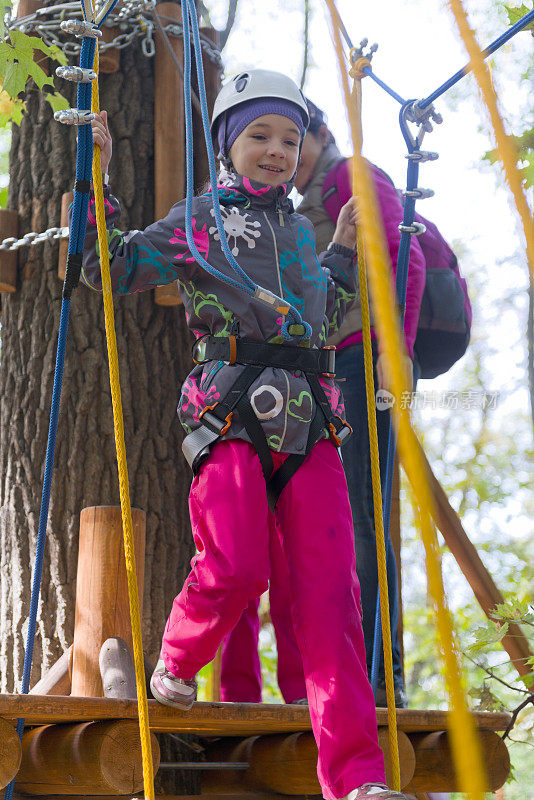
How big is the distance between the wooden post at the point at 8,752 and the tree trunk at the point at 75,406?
0.80 meters

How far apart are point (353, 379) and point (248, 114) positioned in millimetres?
814

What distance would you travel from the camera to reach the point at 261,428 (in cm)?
183

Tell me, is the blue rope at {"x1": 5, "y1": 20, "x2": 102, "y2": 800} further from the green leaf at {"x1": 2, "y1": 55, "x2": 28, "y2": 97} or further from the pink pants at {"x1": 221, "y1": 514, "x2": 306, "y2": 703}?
the green leaf at {"x1": 2, "y1": 55, "x2": 28, "y2": 97}

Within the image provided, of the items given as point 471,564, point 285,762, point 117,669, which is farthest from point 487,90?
point 471,564

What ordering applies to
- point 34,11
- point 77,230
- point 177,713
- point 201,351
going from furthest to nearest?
1. point 34,11
2. point 201,351
3. point 77,230
4. point 177,713

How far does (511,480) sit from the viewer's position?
12055 millimetres

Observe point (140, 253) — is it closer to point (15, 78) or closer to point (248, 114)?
point (248, 114)

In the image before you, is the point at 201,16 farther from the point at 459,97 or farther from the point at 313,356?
the point at 459,97

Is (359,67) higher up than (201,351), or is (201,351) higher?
(359,67)

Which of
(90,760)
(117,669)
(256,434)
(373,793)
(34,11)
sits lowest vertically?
(373,793)

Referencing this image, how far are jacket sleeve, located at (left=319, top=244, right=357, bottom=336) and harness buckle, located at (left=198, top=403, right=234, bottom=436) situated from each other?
1.54ft

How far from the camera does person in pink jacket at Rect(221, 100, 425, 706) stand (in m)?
2.20

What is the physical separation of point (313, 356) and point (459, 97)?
813cm

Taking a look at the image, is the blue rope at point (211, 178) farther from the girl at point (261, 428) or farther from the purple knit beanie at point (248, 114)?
the purple knit beanie at point (248, 114)
